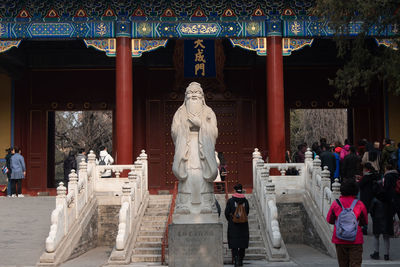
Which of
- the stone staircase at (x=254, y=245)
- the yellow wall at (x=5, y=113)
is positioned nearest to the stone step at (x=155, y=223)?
the stone staircase at (x=254, y=245)

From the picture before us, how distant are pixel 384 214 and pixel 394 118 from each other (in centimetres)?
947

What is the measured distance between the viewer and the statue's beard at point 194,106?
352 inches

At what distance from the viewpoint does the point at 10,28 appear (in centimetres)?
1545

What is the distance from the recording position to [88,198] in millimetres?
12398

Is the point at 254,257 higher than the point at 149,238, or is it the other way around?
the point at 149,238

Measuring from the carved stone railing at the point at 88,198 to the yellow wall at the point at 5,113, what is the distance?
→ 6.85m

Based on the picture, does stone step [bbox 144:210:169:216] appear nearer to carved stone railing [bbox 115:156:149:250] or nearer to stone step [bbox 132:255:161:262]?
carved stone railing [bbox 115:156:149:250]

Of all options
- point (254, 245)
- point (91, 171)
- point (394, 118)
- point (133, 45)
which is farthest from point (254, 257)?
point (394, 118)

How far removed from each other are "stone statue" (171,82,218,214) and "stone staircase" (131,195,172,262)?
2242mm

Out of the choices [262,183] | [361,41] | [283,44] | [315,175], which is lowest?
[262,183]

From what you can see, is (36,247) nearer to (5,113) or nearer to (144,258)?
(144,258)

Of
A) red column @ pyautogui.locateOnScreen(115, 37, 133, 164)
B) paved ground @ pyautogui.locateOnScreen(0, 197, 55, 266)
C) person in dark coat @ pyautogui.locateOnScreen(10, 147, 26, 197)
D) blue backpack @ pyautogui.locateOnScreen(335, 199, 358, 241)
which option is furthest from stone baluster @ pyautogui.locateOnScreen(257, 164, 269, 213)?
person in dark coat @ pyautogui.locateOnScreen(10, 147, 26, 197)

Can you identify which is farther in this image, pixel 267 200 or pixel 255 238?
pixel 255 238

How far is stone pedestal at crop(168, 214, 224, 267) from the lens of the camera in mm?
8492
